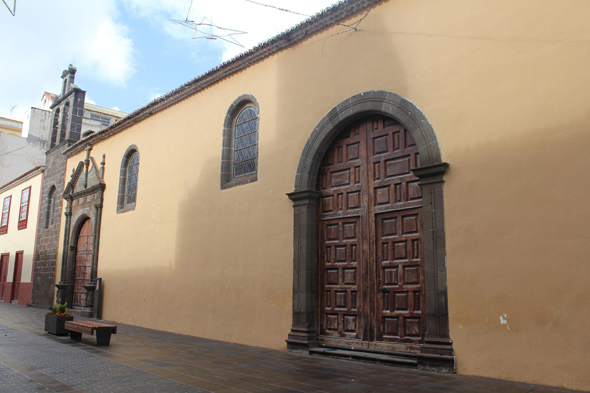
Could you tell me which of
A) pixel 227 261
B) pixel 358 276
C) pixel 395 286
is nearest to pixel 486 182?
pixel 395 286

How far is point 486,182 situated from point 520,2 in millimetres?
2122

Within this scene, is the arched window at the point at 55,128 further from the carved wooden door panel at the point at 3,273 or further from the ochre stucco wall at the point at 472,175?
the ochre stucco wall at the point at 472,175

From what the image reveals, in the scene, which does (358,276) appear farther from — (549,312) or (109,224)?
(109,224)

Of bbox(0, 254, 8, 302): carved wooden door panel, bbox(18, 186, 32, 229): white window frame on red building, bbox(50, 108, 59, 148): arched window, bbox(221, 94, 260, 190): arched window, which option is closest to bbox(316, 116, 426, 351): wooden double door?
bbox(221, 94, 260, 190): arched window

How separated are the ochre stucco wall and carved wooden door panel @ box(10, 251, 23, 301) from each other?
12723mm

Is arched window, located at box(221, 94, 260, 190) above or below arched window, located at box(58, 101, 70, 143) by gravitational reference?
below

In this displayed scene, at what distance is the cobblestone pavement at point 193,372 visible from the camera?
15.1 ft

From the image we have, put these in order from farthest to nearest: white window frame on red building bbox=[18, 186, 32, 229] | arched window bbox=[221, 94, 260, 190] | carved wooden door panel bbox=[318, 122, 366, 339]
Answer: white window frame on red building bbox=[18, 186, 32, 229] < arched window bbox=[221, 94, 260, 190] < carved wooden door panel bbox=[318, 122, 366, 339]

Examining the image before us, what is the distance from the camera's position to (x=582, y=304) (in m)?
4.65

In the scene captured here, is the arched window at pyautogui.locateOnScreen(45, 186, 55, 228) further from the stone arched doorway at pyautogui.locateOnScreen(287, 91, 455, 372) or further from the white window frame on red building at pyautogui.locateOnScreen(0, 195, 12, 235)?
the stone arched doorway at pyautogui.locateOnScreen(287, 91, 455, 372)

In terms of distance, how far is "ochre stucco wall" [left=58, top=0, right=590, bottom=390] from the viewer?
489 cm

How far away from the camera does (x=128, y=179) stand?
1290 centimetres

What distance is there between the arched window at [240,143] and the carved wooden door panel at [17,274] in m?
13.9

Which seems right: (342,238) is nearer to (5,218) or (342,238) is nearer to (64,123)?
(64,123)
